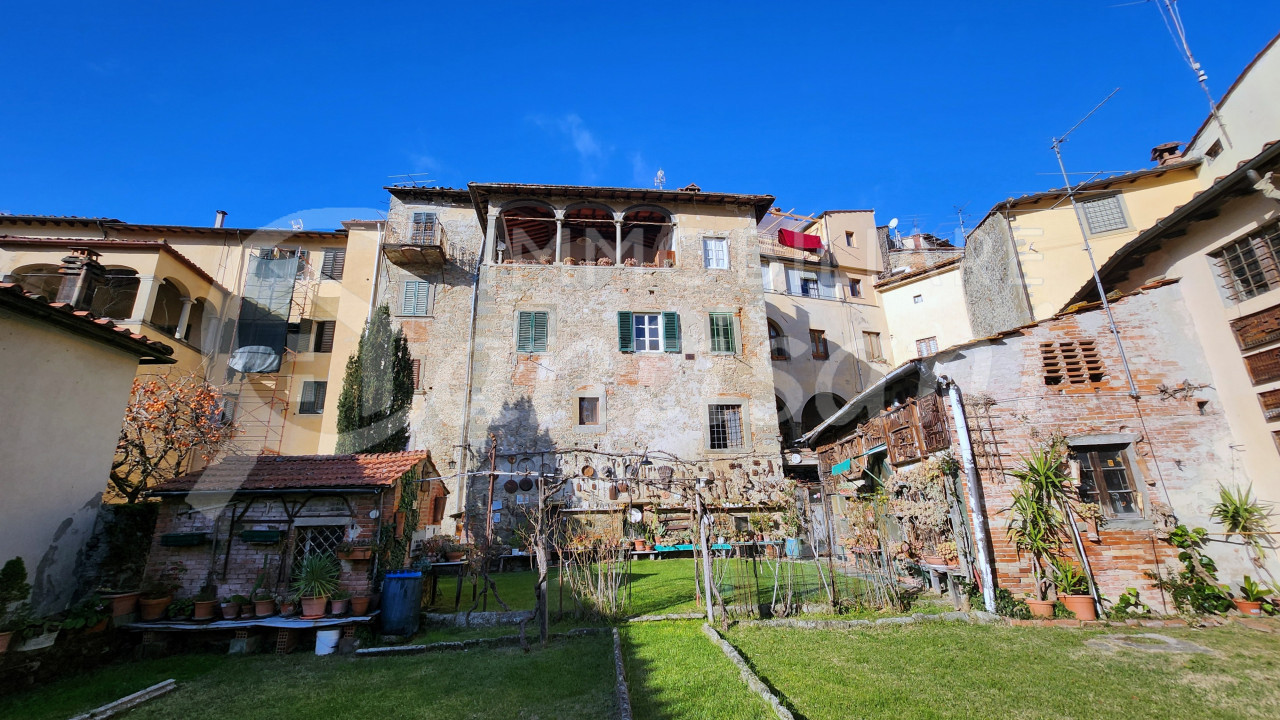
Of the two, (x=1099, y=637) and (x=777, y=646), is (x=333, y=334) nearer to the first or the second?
(x=777, y=646)

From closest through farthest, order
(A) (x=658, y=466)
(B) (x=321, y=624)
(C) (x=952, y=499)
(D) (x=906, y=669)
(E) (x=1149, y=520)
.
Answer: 1. (D) (x=906, y=669)
2. (B) (x=321, y=624)
3. (E) (x=1149, y=520)
4. (C) (x=952, y=499)
5. (A) (x=658, y=466)

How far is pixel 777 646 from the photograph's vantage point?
25.1 feet

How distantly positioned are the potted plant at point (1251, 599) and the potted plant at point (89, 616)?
17.6m

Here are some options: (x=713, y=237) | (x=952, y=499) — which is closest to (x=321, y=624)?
(x=952, y=499)

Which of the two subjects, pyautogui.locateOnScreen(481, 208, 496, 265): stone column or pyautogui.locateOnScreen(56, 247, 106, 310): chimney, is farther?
pyautogui.locateOnScreen(481, 208, 496, 265): stone column

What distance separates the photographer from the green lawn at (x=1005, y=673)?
18.1 ft

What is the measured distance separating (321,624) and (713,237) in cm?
1885

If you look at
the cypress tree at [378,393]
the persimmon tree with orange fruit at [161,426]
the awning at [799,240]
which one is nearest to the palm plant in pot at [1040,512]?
the cypress tree at [378,393]

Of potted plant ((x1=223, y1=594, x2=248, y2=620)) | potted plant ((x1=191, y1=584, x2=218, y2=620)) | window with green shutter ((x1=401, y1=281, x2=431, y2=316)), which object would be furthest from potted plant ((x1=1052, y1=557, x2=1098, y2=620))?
window with green shutter ((x1=401, y1=281, x2=431, y2=316))

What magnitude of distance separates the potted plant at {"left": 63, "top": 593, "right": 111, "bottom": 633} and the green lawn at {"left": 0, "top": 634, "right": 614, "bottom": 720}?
69 cm

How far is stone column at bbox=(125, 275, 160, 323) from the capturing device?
19875 millimetres

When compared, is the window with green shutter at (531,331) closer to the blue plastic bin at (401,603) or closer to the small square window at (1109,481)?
the blue plastic bin at (401,603)

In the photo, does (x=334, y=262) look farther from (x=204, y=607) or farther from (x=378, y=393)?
(x=204, y=607)

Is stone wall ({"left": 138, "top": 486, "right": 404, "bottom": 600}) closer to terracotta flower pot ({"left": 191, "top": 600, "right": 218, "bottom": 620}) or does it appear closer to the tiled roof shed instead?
the tiled roof shed
